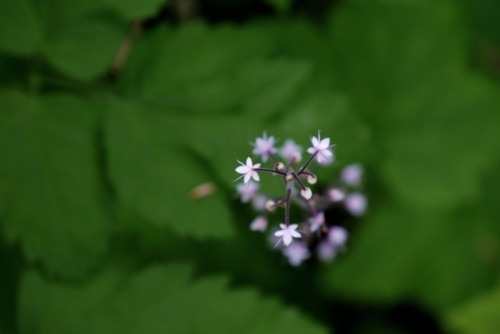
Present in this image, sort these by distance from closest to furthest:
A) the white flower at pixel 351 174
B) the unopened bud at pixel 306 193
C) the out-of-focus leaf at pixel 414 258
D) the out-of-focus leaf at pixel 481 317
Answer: the unopened bud at pixel 306 193 → the white flower at pixel 351 174 → the out-of-focus leaf at pixel 481 317 → the out-of-focus leaf at pixel 414 258

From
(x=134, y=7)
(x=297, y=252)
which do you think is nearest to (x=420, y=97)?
(x=297, y=252)

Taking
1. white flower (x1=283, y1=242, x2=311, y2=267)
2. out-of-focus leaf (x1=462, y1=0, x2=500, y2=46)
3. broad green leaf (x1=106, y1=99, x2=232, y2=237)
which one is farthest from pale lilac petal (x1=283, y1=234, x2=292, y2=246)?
out-of-focus leaf (x1=462, y1=0, x2=500, y2=46)

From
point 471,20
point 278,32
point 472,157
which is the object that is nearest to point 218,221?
point 278,32

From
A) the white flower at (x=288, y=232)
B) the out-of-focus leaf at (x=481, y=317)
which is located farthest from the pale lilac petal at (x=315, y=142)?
the out-of-focus leaf at (x=481, y=317)

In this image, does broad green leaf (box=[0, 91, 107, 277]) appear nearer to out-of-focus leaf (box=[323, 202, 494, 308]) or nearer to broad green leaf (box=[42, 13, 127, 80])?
broad green leaf (box=[42, 13, 127, 80])

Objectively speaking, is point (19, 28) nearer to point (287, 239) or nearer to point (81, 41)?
point (81, 41)

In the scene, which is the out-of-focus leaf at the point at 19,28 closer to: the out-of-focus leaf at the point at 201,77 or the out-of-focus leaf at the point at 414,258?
the out-of-focus leaf at the point at 201,77
